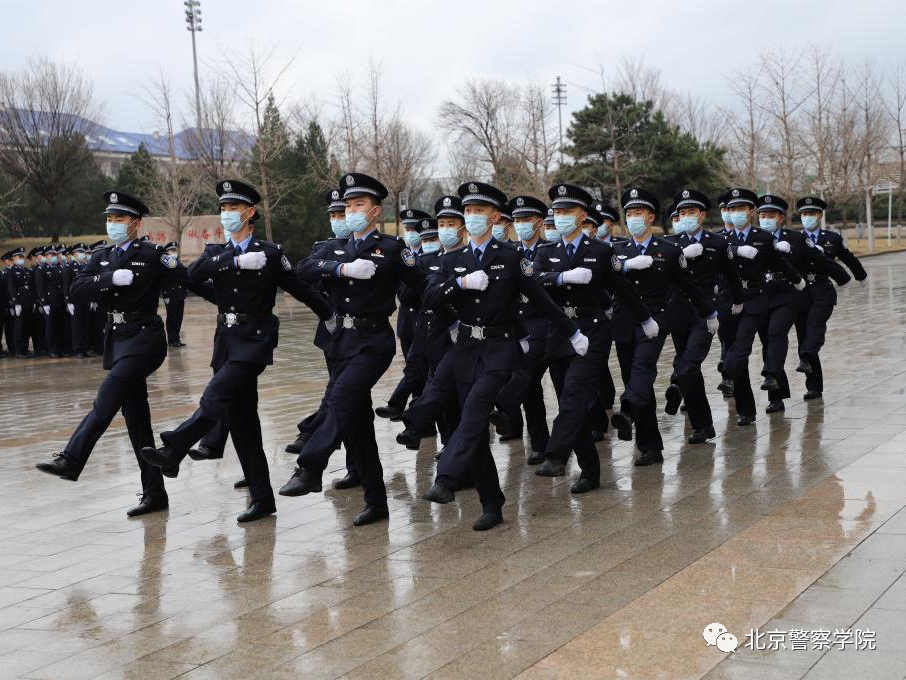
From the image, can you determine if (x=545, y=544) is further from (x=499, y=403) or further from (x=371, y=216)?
(x=371, y=216)

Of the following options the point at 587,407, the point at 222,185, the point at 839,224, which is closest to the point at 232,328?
the point at 222,185

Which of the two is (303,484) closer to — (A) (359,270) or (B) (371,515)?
(B) (371,515)

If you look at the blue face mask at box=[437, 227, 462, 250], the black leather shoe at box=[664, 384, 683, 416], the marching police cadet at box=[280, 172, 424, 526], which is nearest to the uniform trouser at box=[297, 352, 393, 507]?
the marching police cadet at box=[280, 172, 424, 526]

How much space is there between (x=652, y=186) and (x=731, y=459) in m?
42.5

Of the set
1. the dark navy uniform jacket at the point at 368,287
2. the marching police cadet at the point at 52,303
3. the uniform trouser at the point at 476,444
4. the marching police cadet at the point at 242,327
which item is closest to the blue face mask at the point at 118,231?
the marching police cadet at the point at 242,327

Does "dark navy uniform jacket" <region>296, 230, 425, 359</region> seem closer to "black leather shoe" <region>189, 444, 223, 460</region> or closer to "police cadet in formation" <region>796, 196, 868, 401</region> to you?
"black leather shoe" <region>189, 444, 223, 460</region>

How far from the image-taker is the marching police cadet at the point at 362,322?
7.02 metres

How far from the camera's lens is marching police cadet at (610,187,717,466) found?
8680 mm

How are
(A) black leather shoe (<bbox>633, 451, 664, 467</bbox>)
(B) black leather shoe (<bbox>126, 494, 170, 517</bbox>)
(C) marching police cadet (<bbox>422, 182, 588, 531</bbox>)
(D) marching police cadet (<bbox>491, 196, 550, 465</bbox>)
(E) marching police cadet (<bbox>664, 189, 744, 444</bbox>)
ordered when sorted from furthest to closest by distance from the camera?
1. (E) marching police cadet (<bbox>664, 189, 744, 444</bbox>)
2. (D) marching police cadet (<bbox>491, 196, 550, 465</bbox>)
3. (A) black leather shoe (<bbox>633, 451, 664, 467</bbox>)
4. (B) black leather shoe (<bbox>126, 494, 170, 517</bbox>)
5. (C) marching police cadet (<bbox>422, 182, 588, 531</bbox>)

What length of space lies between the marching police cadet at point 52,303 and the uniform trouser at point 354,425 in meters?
16.0

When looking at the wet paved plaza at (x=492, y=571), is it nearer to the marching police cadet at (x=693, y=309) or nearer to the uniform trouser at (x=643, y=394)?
the uniform trouser at (x=643, y=394)

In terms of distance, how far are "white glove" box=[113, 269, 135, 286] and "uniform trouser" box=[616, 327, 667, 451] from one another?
142 inches

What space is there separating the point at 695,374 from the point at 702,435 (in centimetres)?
50

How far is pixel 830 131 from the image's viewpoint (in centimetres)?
4875
